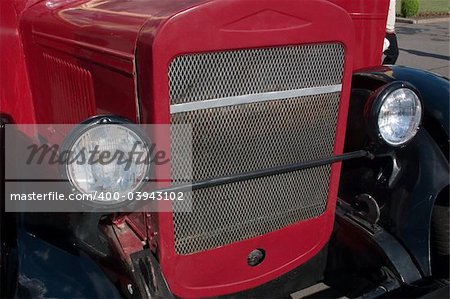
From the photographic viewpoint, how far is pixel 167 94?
5.70ft

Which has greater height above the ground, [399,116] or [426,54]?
[399,116]

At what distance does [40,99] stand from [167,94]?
135 cm

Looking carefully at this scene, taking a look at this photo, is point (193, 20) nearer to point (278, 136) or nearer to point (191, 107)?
point (191, 107)

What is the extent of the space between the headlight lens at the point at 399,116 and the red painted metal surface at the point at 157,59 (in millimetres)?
168

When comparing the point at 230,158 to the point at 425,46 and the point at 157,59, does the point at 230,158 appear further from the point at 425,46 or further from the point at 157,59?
the point at 425,46

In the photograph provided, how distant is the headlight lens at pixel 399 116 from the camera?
2.13 m

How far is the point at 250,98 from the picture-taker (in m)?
1.90

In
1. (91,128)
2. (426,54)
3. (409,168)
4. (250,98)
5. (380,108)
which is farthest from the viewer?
(426,54)

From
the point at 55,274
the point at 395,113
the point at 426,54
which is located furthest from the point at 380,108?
the point at 426,54

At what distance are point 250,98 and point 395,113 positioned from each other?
26.4 inches

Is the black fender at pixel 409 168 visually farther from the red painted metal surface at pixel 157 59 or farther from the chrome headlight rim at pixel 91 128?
the chrome headlight rim at pixel 91 128

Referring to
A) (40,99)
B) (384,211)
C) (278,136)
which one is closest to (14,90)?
(40,99)

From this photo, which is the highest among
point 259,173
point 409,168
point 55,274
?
point 259,173

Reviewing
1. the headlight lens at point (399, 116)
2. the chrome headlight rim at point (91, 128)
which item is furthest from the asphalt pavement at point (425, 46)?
the chrome headlight rim at point (91, 128)
